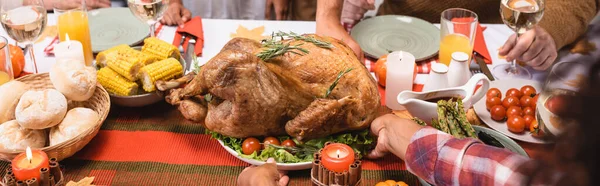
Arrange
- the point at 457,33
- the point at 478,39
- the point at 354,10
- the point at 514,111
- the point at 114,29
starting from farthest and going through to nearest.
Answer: the point at 354,10, the point at 114,29, the point at 478,39, the point at 457,33, the point at 514,111

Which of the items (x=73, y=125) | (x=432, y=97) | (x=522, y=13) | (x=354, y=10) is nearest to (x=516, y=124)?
(x=432, y=97)

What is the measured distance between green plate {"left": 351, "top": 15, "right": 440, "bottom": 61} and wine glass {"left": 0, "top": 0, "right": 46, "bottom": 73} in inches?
51.2

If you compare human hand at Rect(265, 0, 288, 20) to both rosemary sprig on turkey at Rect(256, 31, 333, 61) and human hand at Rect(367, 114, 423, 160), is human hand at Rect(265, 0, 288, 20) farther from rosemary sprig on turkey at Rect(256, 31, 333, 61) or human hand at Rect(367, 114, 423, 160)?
human hand at Rect(367, 114, 423, 160)

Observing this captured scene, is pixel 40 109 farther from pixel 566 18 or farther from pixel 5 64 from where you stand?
pixel 566 18

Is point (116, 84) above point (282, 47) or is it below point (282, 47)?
below

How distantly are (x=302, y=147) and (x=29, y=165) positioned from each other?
2.64 feet

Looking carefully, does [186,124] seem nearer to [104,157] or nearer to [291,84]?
[104,157]

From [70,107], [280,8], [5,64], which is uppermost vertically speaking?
[5,64]

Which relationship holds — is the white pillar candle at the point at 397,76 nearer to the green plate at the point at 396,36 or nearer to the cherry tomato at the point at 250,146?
the green plate at the point at 396,36

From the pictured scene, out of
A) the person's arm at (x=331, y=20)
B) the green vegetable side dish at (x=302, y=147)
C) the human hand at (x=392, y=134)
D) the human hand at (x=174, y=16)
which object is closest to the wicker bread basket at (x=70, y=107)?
the green vegetable side dish at (x=302, y=147)

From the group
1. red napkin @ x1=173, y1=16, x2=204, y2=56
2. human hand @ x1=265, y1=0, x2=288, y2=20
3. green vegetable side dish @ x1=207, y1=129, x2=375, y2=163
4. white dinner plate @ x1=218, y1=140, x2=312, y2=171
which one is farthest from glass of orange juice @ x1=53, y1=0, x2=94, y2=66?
human hand @ x1=265, y1=0, x2=288, y2=20

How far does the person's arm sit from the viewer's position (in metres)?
2.60

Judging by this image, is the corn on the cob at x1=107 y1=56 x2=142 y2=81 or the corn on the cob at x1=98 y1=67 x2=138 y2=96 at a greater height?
the corn on the cob at x1=107 y1=56 x2=142 y2=81

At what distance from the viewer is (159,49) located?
90.6 inches
